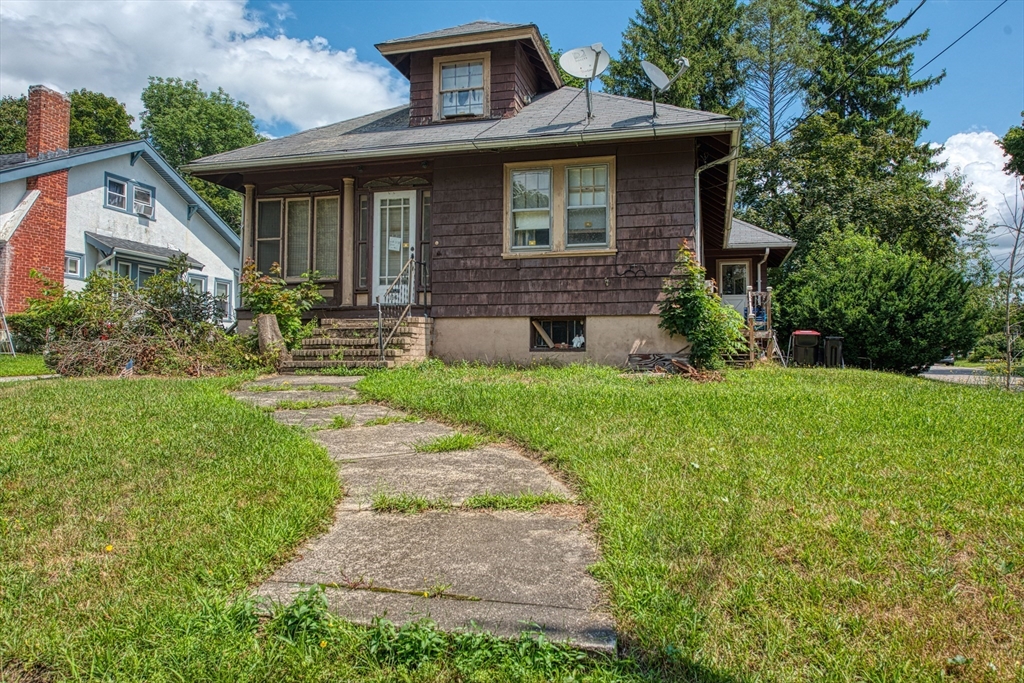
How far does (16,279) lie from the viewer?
16047 millimetres

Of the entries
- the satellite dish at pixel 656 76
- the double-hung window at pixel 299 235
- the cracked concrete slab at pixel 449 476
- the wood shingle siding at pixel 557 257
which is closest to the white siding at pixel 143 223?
the double-hung window at pixel 299 235

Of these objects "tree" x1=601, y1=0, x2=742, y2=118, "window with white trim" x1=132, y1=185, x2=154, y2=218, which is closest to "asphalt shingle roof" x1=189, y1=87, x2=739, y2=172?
"window with white trim" x1=132, y1=185, x2=154, y2=218

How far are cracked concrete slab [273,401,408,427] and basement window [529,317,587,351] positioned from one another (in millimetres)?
4566

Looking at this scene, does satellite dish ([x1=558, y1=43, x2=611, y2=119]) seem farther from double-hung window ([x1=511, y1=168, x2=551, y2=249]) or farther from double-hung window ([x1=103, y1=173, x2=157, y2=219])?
double-hung window ([x1=103, y1=173, x2=157, y2=219])

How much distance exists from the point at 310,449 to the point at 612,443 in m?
1.91

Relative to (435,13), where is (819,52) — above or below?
above

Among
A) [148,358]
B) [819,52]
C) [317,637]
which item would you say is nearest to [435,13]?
[148,358]

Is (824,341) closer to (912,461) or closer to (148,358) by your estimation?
(912,461)

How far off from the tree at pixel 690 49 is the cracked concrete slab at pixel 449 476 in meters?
26.4

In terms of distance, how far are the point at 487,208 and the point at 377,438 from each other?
6480mm

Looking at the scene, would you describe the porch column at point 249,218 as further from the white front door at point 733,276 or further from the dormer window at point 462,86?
the white front door at point 733,276

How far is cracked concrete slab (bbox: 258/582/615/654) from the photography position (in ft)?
6.75

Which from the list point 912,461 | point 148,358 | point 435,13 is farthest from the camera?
point 435,13

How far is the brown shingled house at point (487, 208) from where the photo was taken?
973 centimetres
